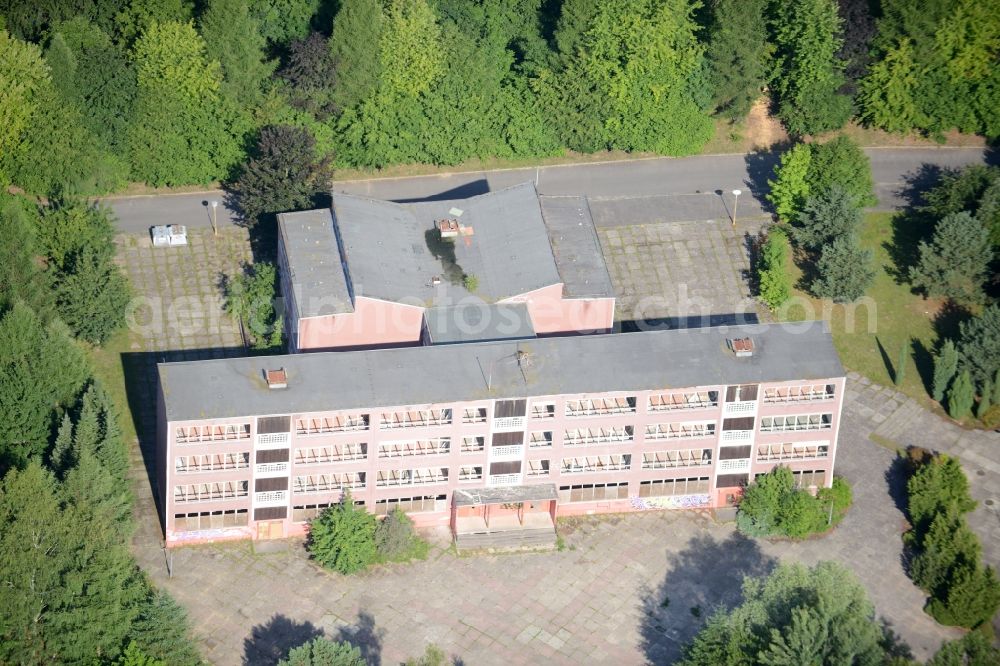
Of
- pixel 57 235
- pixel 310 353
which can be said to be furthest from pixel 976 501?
pixel 57 235

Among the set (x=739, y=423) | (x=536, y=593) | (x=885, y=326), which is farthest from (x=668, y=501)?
(x=885, y=326)

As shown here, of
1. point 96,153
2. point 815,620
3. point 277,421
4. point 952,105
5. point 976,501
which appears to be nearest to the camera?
point 815,620

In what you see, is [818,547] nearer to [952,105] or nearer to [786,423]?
[786,423]

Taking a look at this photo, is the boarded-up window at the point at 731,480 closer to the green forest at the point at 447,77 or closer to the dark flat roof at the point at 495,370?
the dark flat roof at the point at 495,370

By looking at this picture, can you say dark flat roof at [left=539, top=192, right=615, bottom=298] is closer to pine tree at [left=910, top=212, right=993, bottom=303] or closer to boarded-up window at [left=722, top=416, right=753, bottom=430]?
boarded-up window at [left=722, top=416, right=753, bottom=430]

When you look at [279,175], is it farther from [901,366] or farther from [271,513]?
[901,366]

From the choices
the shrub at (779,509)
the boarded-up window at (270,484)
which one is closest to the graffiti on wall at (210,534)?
the boarded-up window at (270,484)

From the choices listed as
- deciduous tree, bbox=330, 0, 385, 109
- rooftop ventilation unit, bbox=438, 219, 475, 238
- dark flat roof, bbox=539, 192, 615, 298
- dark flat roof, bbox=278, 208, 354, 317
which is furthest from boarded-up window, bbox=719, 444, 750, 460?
deciduous tree, bbox=330, 0, 385, 109
